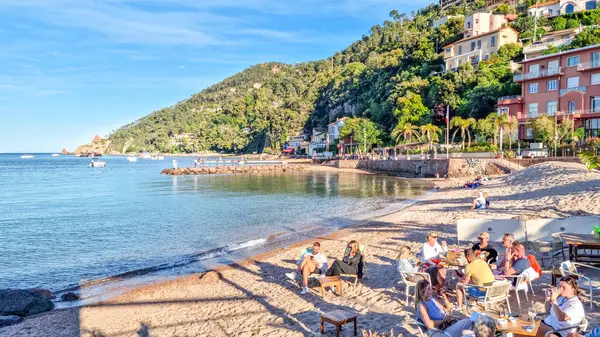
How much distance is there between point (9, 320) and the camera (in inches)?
367

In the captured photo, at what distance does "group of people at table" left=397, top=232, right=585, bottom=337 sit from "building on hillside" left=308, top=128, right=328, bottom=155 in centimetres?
9532

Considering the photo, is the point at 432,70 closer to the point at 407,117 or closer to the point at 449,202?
the point at 407,117

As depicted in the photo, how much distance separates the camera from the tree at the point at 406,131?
215ft

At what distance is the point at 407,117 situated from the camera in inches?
2803

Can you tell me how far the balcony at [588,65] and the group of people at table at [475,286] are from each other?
151 feet

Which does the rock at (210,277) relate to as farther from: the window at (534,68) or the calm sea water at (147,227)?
the window at (534,68)

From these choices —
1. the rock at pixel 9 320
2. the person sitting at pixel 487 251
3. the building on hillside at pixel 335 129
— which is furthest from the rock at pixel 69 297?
the building on hillside at pixel 335 129

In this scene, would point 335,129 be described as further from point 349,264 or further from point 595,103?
point 349,264

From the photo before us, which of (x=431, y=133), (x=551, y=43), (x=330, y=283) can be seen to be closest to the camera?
(x=330, y=283)

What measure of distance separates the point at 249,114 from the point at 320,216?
540 ft

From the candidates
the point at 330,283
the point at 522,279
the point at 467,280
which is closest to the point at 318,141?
the point at 330,283

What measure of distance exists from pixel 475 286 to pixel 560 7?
9065 cm

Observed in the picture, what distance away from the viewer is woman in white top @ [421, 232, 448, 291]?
8031 millimetres

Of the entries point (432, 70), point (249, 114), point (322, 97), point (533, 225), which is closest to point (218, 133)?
point (249, 114)
